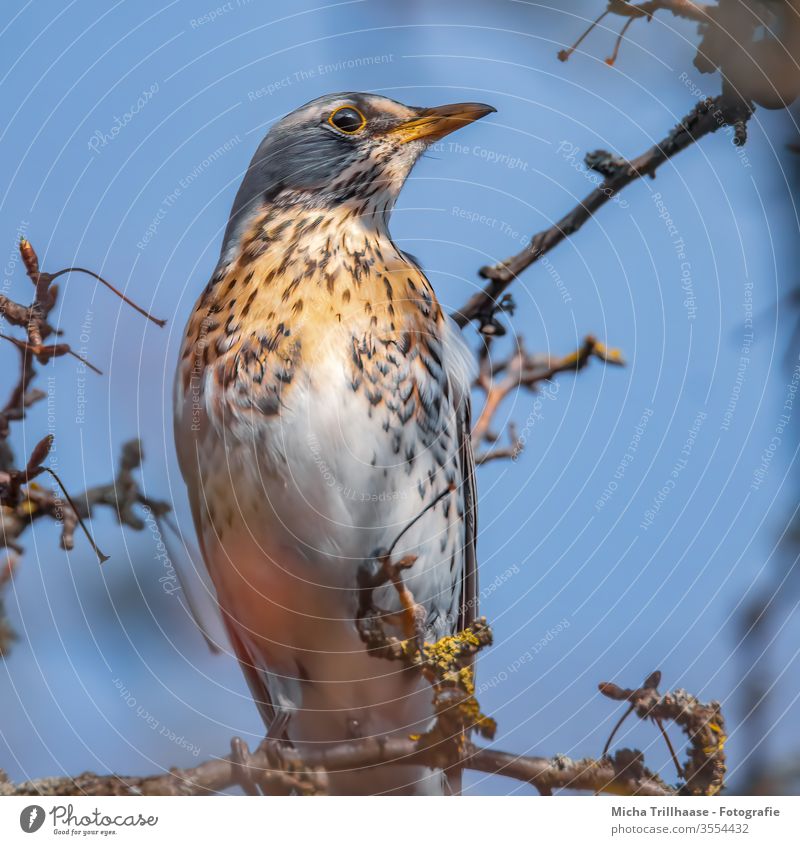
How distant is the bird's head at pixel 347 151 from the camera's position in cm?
183

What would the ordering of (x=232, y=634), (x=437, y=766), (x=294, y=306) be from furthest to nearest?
(x=232, y=634), (x=294, y=306), (x=437, y=766)

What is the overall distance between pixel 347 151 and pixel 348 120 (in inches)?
2.3

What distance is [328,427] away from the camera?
1.75 meters

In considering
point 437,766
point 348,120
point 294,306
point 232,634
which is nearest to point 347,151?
point 348,120

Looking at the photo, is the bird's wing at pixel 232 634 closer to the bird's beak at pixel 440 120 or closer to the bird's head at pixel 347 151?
the bird's head at pixel 347 151

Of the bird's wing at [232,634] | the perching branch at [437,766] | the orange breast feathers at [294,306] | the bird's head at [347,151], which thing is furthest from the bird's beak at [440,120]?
the perching branch at [437,766]

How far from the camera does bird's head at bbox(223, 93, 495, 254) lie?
1.83 m

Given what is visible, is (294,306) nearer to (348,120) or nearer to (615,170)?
(348,120)

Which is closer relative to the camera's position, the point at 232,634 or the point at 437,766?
the point at 437,766

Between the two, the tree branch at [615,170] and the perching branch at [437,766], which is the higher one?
the tree branch at [615,170]

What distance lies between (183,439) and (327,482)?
0.92ft

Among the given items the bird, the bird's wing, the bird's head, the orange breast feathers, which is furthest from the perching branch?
the bird's head

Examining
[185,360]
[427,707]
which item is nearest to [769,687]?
[427,707]

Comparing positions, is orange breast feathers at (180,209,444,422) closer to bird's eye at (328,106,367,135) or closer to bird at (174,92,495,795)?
bird at (174,92,495,795)
